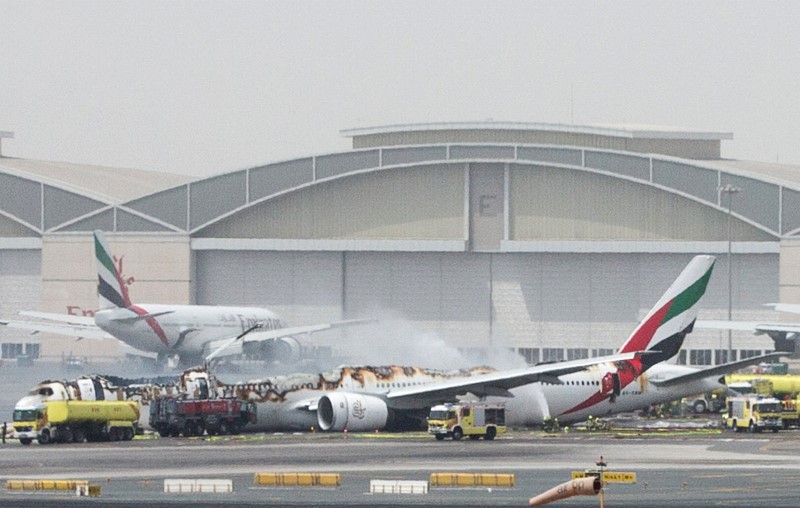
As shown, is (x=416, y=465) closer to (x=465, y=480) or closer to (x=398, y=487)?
(x=465, y=480)

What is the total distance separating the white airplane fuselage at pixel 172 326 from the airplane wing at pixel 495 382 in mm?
44470

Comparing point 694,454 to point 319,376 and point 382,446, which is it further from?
point 319,376

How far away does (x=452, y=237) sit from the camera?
465 ft

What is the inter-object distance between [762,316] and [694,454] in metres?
77.9

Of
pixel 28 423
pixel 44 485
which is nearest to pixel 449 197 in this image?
pixel 28 423

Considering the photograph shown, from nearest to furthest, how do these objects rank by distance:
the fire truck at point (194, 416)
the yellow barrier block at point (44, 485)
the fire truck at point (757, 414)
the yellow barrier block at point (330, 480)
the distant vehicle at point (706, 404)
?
the yellow barrier block at point (44, 485)
the yellow barrier block at point (330, 480)
the fire truck at point (194, 416)
the fire truck at point (757, 414)
the distant vehicle at point (706, 404)

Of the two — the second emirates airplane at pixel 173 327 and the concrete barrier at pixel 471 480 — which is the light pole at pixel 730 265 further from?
the concrete barrier at pixel 471 480

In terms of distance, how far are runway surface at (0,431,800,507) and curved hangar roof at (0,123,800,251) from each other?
207ft

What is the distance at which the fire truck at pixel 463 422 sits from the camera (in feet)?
232

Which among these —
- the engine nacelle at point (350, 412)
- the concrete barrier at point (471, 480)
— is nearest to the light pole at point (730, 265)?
the engine nacelle at point (350, 412)

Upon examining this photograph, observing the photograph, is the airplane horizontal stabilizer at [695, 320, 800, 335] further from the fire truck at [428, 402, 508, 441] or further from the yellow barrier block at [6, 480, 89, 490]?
the yellow barrier block at [6, 480, 89, 490]

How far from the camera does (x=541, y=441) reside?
69312 millimetres

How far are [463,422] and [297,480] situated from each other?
22397 mm

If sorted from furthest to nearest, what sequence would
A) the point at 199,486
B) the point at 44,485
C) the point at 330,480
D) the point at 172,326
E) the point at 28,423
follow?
the point at 172,326 < the point at 28,423 < the point at 330,480 < the point at 199,486 < the point at 44,485
